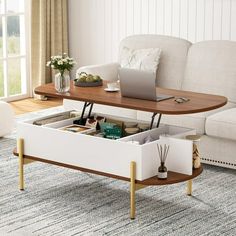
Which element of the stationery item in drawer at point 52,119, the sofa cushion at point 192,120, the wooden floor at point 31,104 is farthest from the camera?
the wooden floor at point 31,104

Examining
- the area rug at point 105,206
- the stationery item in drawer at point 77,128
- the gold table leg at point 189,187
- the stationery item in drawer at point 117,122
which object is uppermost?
the stationery item in drawer at point 117,122

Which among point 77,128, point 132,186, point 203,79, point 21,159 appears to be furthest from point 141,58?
point 132,186

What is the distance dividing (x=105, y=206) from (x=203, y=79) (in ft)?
5.49

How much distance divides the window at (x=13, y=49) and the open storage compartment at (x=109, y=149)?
271 cm

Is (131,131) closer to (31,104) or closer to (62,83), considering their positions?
(62,83)

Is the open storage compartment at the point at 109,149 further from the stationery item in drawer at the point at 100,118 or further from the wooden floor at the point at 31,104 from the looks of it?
the wooden floor at the point at 31,104

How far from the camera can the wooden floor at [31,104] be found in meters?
6.77

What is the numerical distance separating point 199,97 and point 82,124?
2.56 feet

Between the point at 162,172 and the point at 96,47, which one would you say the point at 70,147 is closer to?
the point at 162,172

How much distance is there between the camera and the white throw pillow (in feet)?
18.4

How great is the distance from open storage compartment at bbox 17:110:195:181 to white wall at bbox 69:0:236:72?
223 cm

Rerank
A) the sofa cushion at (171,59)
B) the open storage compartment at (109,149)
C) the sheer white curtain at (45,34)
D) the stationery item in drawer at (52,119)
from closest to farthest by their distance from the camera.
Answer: the open storage compartment at (109,149), the stationery item in drawer at (52,119), the sofa cushion at (171,59), the sheer white curtain at (45,34)

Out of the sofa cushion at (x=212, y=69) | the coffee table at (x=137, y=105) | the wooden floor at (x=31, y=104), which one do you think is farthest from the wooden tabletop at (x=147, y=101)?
the wooden floor at (x=31, y=104)

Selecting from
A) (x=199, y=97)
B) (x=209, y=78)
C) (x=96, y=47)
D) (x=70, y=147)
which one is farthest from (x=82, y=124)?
(x=96, y=47)
